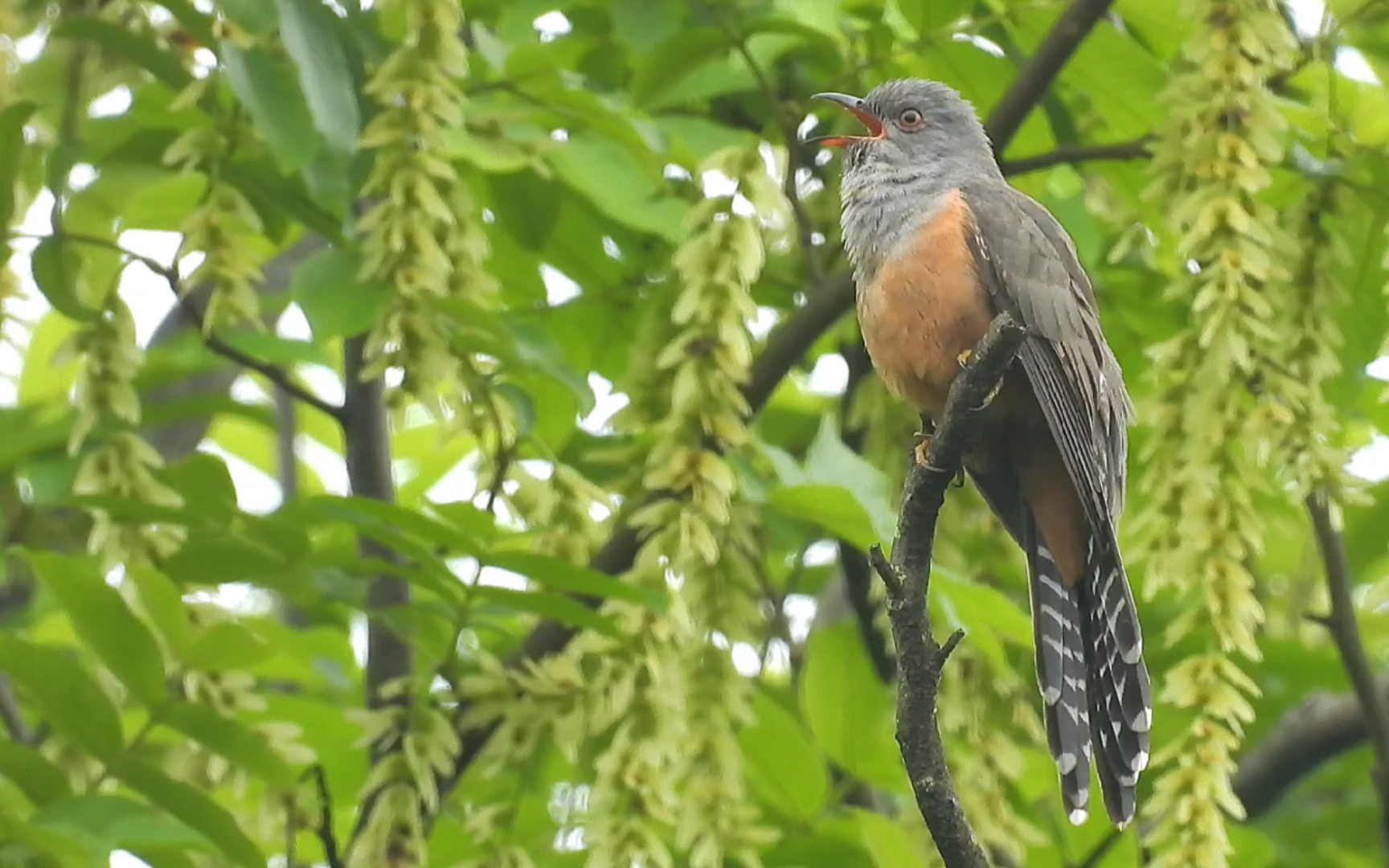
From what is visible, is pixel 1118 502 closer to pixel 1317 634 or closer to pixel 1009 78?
pixel 1009 78

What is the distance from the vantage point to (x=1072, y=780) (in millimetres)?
3791

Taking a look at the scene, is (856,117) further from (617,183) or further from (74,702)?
(74,702)

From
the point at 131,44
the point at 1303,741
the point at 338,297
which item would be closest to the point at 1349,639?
the point at 1303,741

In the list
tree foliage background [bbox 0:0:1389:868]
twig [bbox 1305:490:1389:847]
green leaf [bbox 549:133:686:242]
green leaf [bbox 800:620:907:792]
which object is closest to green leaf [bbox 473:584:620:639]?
tree foliage background [bbox 0:0:1389:868]

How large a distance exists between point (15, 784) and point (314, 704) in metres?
0.76

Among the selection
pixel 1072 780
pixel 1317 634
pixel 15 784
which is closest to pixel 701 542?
pixel 1072 780

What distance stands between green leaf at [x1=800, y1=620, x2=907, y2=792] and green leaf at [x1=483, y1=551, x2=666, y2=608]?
2.67 feet

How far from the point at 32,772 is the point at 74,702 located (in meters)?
0.16

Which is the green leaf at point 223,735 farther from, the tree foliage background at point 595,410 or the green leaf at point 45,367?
the green leaf at point 45,367

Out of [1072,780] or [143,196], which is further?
[143,196]

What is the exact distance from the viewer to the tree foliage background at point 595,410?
151 inches

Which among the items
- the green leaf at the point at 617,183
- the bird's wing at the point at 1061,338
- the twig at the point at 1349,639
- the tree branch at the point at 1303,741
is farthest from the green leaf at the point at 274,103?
the tree branch at the point at 1303,741

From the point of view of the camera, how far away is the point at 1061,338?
4223 mm

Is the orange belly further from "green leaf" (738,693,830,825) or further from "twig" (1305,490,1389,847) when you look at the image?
"twig" (1305,490,1389,847)
